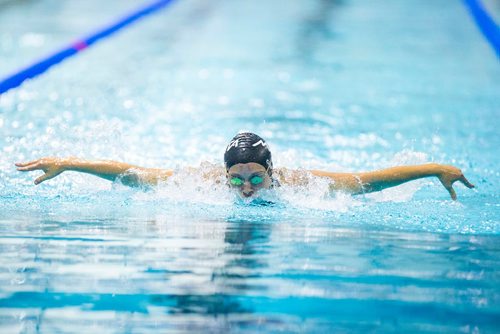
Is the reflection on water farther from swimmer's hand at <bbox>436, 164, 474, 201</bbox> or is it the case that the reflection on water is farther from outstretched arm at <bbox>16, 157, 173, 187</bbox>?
outstretched arm at <bbox>16, 157, 173, 187</bbox>

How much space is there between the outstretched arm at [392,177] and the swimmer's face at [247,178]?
393mm

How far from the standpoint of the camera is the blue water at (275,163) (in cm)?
240

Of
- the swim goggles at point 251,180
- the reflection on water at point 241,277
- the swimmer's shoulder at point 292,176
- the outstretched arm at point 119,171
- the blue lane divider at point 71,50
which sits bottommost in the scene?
the blue lane divider at point 71,50

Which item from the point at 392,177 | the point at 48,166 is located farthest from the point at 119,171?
the point at 392,177

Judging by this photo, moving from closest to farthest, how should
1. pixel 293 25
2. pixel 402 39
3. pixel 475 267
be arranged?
pixel 475 267
pixel 402 39
pixel 293 25

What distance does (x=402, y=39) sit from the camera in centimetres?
1007

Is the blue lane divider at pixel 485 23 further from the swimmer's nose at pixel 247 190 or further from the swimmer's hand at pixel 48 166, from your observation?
the swimmer's hand at pixel 48 166

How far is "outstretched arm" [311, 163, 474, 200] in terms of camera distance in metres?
3.94

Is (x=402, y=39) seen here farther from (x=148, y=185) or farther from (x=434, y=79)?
(x=148, y=185)

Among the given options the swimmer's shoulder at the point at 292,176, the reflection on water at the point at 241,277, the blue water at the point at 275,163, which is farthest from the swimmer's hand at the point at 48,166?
the swimmer's shoulder at the point at 292,176

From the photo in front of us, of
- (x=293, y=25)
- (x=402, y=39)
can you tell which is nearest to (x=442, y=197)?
(x=402, y=39)

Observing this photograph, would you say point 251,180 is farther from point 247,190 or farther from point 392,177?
point 392,177

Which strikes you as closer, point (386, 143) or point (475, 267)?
point (475, 267)

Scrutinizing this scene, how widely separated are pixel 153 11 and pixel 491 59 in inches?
172
